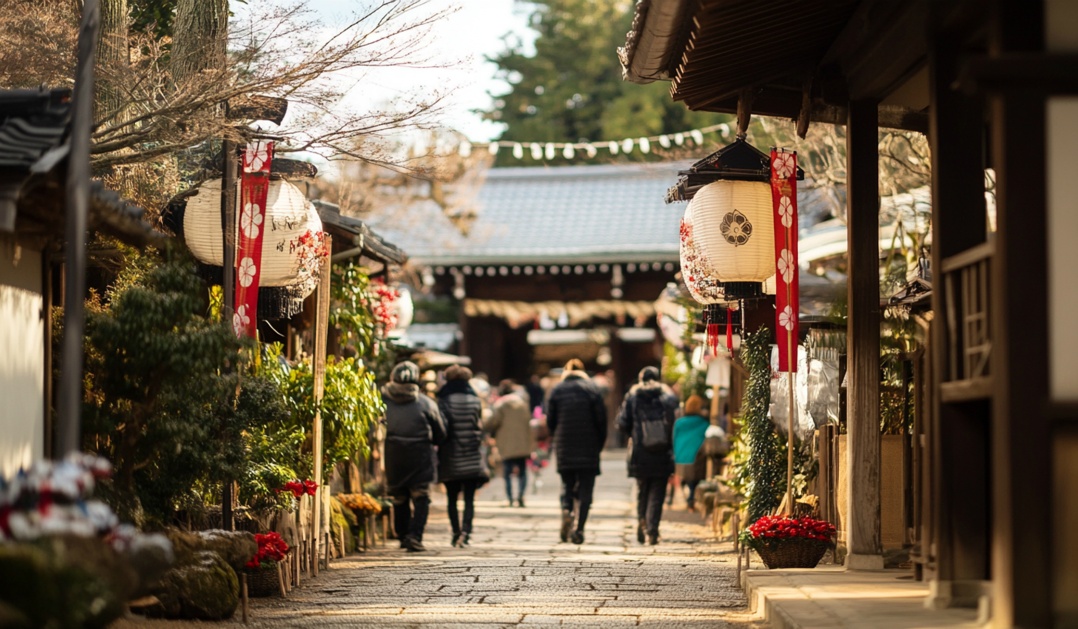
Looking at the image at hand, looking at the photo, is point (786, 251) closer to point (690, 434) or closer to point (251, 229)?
point (251, 229)

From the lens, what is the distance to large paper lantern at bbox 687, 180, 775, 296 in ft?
40.6

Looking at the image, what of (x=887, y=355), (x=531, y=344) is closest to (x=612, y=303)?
(x=531, y=344)

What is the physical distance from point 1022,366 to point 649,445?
9814mm

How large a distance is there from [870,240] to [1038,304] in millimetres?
4397

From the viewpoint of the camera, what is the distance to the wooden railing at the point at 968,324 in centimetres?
724

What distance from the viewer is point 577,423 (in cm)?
1667

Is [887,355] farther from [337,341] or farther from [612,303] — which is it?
[612,303]

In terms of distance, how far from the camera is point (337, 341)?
16.2 metres

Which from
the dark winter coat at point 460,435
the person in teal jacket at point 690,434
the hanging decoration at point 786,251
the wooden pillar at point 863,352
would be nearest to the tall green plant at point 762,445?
the hanging decoration at point 786,251

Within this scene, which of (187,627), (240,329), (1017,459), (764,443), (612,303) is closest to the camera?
(1017,459)

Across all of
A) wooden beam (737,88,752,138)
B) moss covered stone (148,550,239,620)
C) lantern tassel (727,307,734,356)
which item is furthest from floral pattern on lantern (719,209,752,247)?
moss covered stone (148,550,239,620)

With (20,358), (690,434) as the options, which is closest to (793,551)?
(20,358)

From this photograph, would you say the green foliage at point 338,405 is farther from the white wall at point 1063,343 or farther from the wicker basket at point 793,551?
the white wall at point 1063,343

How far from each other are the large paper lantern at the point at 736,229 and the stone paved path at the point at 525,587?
274 centimetres
